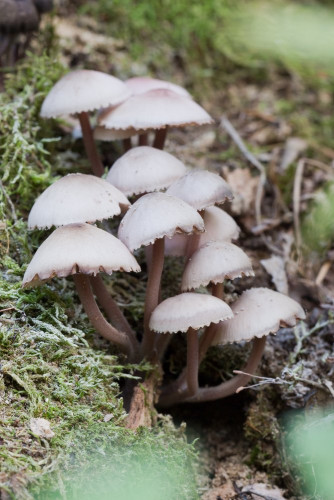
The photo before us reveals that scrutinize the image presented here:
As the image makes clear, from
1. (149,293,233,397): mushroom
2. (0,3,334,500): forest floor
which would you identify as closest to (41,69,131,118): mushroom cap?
(0,3,334,500): forest floor

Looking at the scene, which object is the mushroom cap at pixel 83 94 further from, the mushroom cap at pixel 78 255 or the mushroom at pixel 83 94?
the mushroom cap at pixel 78 255

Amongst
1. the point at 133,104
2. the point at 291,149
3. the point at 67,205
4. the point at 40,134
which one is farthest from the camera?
the point at 291,149

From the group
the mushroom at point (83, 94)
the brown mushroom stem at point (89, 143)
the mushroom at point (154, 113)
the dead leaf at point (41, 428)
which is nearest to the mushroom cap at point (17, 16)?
the mushroom at point (83, 94)

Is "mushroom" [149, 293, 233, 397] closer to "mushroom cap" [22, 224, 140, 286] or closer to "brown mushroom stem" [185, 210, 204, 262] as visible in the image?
"mushroom cap" [22, 224, 140, 286]

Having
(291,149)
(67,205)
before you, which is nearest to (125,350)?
(67,205)

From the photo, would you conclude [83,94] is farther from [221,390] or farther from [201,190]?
[221,390]

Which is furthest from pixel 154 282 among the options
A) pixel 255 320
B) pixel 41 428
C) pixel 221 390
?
pixel 41 428

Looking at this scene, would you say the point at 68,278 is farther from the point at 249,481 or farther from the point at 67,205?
the point at 249,481
